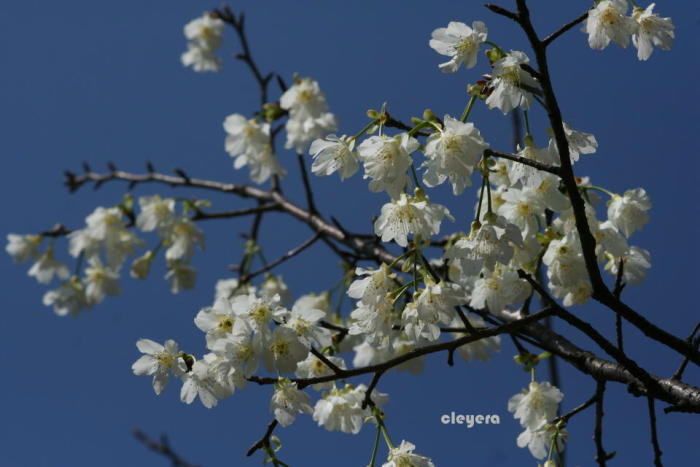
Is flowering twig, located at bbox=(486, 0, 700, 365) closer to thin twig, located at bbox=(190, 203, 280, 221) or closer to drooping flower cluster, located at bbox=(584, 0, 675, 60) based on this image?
drooping flower cluster, located at bbox=(584, 0, 675, 60)

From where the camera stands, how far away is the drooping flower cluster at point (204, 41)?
5.02 m

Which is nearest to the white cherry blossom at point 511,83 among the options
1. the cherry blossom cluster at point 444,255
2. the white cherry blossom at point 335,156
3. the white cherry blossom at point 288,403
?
the cherry blossom cluster at point 444,255

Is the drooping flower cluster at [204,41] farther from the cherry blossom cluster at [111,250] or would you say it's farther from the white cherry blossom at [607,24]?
the white cherry blossom at [607,24]

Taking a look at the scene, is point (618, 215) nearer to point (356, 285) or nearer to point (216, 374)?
point (356, 285)

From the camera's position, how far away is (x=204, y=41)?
5031 millimetres

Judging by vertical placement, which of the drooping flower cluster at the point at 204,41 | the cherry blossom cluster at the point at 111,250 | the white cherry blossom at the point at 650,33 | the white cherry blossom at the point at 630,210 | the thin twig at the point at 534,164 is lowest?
the thin twig at the point at 534,164

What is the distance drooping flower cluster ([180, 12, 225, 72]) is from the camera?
198 inches

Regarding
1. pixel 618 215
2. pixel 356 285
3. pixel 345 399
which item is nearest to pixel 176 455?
pixel 356 285

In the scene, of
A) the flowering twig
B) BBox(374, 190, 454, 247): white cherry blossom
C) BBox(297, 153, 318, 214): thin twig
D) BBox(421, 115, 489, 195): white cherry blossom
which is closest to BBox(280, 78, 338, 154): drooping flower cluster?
BBox(297, 153, 318, 214): thin twig

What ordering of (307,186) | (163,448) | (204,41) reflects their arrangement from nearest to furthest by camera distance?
(163,448) → (307,186) → (204,41)

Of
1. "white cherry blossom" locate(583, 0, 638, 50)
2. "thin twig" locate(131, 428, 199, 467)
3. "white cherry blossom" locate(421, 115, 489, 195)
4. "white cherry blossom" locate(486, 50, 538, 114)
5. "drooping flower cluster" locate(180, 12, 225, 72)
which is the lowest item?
"thin twig" locate(131, 428, 199, 467)

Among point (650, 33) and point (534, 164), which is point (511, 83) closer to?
point (534, 164)

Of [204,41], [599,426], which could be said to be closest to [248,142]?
[204,41]

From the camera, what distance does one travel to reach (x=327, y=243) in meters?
3.60
